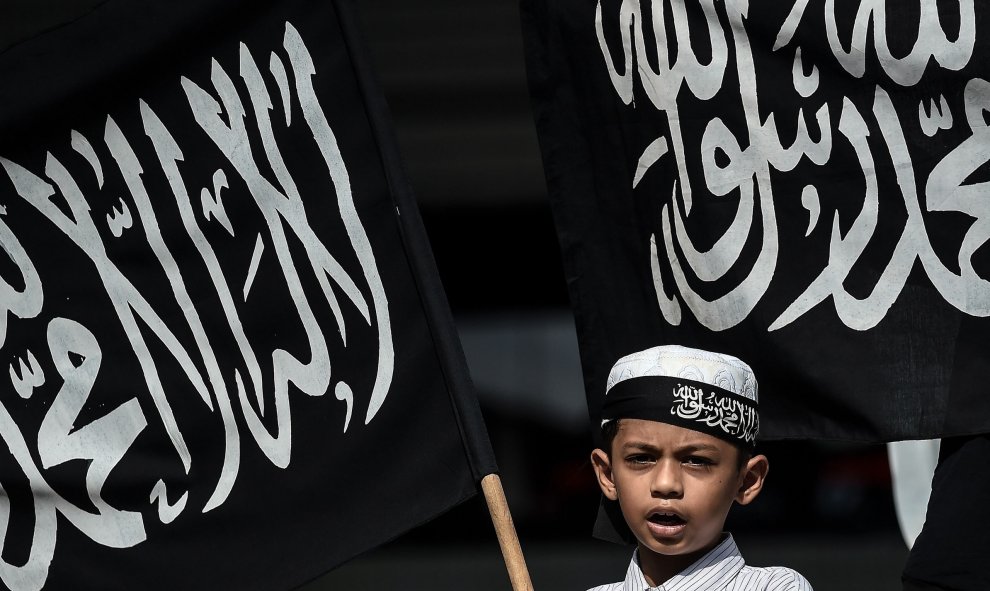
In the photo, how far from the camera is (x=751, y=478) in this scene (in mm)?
2314

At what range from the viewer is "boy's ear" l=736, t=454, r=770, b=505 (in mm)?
2293

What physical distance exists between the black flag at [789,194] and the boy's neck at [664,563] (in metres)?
0.70

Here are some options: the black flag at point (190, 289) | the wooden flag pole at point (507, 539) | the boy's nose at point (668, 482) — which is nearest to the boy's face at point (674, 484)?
the boy's nose at point (668, 482)

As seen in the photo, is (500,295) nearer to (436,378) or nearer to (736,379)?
A: (436,378)

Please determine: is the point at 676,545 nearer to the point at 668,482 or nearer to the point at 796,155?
the point at 668,482

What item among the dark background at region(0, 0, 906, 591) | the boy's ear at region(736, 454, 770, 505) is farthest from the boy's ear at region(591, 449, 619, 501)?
the dark background at region(0, 0, 906, 591)

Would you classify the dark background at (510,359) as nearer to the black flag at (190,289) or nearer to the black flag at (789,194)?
the black flag at (789,194)

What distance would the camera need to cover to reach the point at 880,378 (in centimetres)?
283

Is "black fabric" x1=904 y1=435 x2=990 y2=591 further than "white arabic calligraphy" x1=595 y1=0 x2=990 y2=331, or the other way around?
"white arabic calligraphy" x1=595 y1=0 x2=990 y2=331

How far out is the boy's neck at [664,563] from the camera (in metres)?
2.28

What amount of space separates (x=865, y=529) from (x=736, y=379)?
4470 mm

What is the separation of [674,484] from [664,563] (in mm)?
191

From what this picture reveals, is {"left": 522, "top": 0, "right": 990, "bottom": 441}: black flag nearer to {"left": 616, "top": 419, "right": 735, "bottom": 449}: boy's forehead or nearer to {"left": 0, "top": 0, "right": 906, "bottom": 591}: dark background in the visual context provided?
{"left": 616, "top": 419, "right": 735, "bottom": 449}: boy's forehead

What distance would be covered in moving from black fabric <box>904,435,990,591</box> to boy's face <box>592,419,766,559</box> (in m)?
0.62
